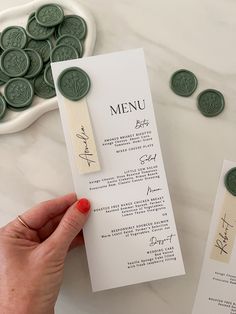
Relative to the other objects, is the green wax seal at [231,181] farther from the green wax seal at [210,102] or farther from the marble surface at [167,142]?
the green wax seal at [210,102]

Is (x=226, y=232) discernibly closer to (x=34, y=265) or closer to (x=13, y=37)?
(x=34, y=265)

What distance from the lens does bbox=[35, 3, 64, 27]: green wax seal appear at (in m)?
0.81

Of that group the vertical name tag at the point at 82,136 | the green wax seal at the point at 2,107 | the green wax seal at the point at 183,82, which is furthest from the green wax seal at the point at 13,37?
the green wax seal at the point at 183,82

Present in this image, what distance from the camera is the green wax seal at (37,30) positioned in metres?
0.81

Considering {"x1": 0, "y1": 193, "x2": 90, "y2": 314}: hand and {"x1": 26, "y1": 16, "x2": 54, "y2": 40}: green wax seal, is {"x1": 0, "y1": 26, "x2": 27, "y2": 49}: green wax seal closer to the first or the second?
{"x1": 26, "y1": 16, "x2": 54, "y2": 40}: green wax seal

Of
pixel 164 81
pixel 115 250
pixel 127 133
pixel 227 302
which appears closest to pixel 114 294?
pixel 115 250

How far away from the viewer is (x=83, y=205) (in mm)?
678

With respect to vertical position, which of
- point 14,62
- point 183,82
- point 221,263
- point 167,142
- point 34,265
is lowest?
point 221,263

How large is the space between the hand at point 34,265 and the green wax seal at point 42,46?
0.33 metres

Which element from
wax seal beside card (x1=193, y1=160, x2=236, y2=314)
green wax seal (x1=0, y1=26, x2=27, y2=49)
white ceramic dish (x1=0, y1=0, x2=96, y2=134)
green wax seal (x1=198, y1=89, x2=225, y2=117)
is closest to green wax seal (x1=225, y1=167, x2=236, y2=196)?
wax seal beside card (x1=193, y1=160, x2=236, y2=314)

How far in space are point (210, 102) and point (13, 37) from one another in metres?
0.44

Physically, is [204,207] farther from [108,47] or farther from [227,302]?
[108,47]

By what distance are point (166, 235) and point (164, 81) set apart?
0.33 m

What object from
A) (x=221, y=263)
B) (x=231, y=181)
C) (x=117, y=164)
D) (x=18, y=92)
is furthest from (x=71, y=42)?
(x=221, y=263)
